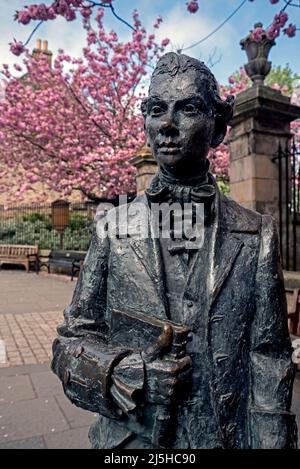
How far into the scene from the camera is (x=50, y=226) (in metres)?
17.3

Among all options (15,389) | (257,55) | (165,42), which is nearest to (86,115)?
(165,42)

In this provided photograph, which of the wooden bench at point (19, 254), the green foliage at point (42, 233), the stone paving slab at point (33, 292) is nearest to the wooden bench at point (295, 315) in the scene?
the stone paving slab at point (33, 292)

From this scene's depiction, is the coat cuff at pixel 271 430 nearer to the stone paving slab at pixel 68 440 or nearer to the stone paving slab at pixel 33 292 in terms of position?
the stone paving slab at pixel 68 440

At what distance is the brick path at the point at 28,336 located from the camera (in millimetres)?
5328

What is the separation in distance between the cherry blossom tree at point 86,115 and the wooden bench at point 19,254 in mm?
3043

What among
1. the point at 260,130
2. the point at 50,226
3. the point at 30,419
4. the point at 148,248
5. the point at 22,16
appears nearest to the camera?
the point at 148,248

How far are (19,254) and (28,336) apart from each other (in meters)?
10.1

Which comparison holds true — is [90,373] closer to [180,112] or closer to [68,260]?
[180,112]

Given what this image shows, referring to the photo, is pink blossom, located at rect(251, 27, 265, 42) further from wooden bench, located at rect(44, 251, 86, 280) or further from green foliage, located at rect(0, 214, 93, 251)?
green foliage, located at rect(0, 214, 93, 251)

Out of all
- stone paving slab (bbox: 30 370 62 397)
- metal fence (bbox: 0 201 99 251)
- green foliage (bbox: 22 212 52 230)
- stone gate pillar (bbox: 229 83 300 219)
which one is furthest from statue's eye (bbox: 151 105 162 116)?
green foliage (bbox: 22 212 52 230)

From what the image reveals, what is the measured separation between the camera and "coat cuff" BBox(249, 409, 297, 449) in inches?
48.6

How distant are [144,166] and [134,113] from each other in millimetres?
5634

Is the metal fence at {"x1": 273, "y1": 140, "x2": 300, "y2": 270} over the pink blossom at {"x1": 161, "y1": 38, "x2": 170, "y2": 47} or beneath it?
beneath

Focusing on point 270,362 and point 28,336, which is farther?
point 28,336
